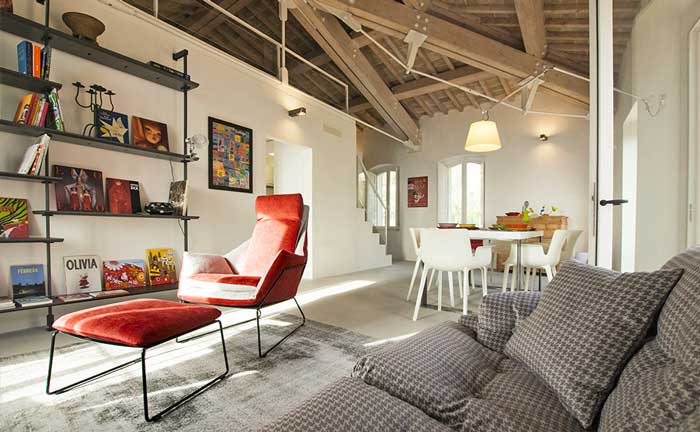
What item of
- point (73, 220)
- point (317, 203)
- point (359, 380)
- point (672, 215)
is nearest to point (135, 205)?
point (73, 220)

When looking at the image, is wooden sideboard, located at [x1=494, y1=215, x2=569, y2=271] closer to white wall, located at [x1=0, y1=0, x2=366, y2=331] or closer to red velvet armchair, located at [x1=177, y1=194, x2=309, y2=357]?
white wall, located at [x1=0, y1=0, x2=366, y2=331]

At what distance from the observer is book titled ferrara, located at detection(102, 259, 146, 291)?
9.97ft

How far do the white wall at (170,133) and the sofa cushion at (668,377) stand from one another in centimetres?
359

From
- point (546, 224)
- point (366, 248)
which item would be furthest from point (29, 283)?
point (546, 224)

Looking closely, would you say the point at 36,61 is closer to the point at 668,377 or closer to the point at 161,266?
the point at 161,266

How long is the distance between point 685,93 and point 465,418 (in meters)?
2.95

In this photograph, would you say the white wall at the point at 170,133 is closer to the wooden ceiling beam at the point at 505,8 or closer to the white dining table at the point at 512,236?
the wooden ceiling beam at the point at 505,8

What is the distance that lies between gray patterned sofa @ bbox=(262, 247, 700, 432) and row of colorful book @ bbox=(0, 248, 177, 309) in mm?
2678

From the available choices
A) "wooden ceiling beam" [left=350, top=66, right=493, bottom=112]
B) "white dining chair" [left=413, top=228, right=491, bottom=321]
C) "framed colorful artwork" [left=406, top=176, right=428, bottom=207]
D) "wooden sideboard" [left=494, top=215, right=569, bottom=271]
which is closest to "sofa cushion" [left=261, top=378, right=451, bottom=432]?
"white dining chair" [left=413, top=228, right=491, bottom=321]

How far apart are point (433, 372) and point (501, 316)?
509 millimetres

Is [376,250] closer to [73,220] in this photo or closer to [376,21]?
[376,21]

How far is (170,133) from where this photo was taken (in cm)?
356

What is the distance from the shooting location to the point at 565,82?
16.6 ft

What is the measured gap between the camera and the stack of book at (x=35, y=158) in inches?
97.6
